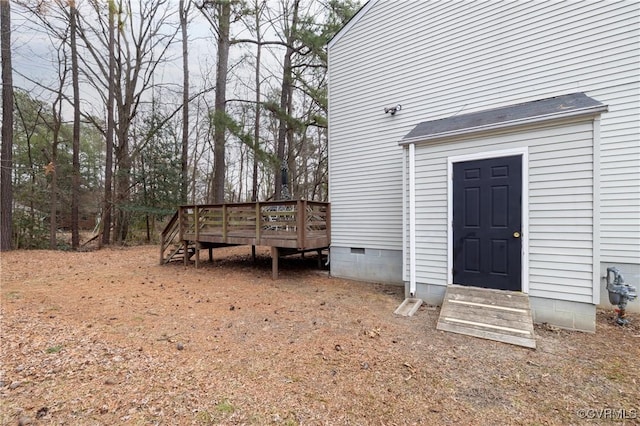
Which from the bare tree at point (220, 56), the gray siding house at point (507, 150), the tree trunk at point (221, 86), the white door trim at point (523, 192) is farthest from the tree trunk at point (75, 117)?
the white door trim at point (523, 192)

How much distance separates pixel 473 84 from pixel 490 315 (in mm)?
4175

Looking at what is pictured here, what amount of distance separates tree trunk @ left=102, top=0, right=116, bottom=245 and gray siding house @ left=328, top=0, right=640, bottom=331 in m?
11.5

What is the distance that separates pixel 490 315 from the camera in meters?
3.83

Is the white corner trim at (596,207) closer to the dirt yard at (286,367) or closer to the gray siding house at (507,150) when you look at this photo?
the gray siding house at (507,150)

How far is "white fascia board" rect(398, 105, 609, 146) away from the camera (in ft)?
12.0

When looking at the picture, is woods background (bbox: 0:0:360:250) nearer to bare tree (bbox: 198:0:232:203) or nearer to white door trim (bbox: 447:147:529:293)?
bare tree (bbox: 198:0:232:203)

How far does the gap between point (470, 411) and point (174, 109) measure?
57.0 feet

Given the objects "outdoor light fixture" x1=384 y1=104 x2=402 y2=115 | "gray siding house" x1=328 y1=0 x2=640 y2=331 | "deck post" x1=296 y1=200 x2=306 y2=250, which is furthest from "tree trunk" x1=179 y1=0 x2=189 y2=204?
"outdoor light fixture" x1=384 y1=104 x2=402 y2=115

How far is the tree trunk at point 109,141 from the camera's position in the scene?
41.0 ft

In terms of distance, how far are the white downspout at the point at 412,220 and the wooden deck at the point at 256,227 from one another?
2.28 m

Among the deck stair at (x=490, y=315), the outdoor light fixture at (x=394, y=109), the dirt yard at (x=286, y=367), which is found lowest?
the dirt yard at (x=286, y=367)

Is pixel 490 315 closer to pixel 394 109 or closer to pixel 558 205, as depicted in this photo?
pixel 558 205

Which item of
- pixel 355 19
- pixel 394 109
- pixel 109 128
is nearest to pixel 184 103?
pixel 109 128

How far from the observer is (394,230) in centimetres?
630
